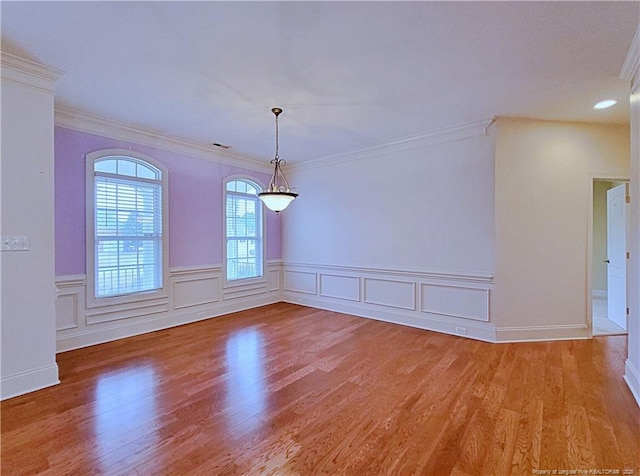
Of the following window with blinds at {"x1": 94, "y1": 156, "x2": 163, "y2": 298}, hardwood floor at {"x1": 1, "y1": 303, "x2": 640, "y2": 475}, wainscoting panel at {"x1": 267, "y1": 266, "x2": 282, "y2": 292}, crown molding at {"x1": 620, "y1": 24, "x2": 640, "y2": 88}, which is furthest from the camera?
wainscoting panel at {"x1": 267, "y1": 266, "x2": 282, "y2": 292}

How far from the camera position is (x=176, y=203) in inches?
183

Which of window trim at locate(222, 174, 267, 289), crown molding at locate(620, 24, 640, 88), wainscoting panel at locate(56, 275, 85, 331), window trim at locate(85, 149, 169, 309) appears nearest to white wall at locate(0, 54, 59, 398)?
wainscoting panel at locate(56, 275, 85, 331)

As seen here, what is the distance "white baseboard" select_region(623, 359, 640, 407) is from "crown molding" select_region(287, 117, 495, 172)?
2760mm

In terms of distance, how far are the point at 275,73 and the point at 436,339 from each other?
3.51 meters

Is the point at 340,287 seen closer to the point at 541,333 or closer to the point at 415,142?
the point at 415,142

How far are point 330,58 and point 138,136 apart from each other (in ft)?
10.0

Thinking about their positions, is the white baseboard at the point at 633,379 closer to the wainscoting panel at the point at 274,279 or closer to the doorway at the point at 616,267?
the doorway at the point at 616,267

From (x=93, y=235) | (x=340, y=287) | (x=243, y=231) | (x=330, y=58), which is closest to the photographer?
(x=330, y=58)

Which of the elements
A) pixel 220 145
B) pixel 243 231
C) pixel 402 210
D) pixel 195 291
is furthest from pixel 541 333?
pixel 220 145

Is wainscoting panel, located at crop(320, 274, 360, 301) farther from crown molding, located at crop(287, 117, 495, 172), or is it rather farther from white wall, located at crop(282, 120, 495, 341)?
crown molding, located at crop(287, 117, 495, 172)

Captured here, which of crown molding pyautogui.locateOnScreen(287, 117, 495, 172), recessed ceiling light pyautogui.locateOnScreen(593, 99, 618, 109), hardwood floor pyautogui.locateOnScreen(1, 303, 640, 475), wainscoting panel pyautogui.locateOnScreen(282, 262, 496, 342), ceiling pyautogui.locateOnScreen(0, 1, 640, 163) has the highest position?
ceiling pyautogui.locateOnScreen(0, 1, 640, 163)

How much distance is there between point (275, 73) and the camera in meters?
2.71

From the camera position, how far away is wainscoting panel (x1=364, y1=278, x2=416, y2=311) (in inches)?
181

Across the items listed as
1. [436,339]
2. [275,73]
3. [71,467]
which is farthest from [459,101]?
[71,467]
